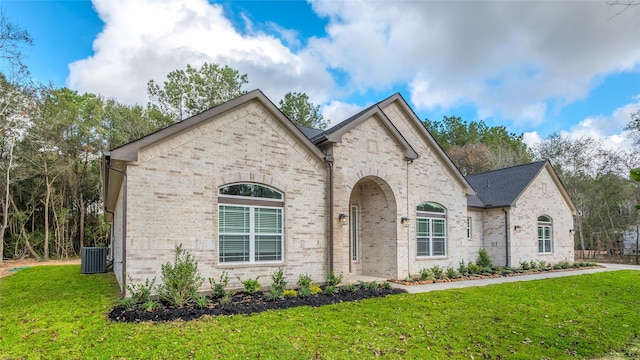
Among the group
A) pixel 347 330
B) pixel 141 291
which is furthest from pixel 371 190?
pixel 141 291

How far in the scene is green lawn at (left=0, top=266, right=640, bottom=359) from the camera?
5668 millimetres

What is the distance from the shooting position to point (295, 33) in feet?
55.6

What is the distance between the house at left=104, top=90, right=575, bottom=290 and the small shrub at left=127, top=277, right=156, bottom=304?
0.16 m

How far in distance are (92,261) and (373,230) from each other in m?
12.0

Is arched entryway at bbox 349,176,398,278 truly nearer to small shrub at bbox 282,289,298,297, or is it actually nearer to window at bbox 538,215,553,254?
small shrub at bbox 282,289,298,297

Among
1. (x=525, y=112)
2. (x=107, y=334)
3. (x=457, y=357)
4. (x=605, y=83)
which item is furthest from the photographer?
(x=525, y=112)

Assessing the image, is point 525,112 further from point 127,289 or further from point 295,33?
point 127,289

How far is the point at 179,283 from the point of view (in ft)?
26.9

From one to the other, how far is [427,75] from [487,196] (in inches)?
295

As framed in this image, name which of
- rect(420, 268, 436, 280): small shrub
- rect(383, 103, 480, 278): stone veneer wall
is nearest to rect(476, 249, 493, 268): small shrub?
rect(383, 103, 480, 278): stone veneer wall

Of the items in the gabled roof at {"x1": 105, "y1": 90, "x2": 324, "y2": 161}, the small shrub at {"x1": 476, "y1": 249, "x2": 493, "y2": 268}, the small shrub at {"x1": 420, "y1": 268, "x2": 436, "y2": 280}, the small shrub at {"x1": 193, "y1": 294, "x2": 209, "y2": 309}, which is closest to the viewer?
the small shrub at {"x1": 193, "y1": 294, "x2": 209, "y2": 309}

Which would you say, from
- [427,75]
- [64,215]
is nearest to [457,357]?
[427,75]

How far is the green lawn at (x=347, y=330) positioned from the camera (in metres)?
5.67

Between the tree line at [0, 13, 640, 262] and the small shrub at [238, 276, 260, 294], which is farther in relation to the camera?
the tree line at [0, 13, 640, 262]
